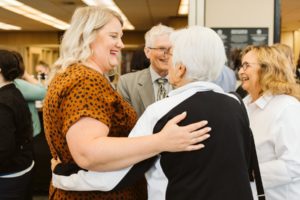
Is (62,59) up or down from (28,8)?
down

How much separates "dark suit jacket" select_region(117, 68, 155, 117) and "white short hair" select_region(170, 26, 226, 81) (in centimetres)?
107

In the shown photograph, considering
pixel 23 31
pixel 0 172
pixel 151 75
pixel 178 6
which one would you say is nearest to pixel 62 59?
pixel 151 75

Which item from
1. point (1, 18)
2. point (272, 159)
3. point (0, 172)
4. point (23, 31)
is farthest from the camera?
point (23, 31)

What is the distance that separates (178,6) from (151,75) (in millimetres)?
6172

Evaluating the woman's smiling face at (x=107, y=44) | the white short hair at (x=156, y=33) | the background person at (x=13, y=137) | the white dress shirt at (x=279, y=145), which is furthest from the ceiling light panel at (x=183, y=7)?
the woman's smiling face at (x=107, y=44)

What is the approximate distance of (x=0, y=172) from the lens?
7.86 ft

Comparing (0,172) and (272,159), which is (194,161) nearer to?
(272,159)

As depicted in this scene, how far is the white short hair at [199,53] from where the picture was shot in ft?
4.26

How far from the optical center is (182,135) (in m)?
1.22

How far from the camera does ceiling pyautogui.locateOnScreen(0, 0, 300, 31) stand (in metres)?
7.77

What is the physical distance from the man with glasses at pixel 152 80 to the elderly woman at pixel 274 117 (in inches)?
20.3

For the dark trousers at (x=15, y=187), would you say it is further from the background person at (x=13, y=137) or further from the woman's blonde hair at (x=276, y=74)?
the woman's blonde hair at (x=276, y=74)

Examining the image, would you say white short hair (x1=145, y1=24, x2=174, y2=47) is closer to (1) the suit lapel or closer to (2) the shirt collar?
(1) the suit lapel

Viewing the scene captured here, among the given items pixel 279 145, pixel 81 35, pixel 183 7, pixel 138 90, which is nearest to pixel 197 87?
pixel 81 35
